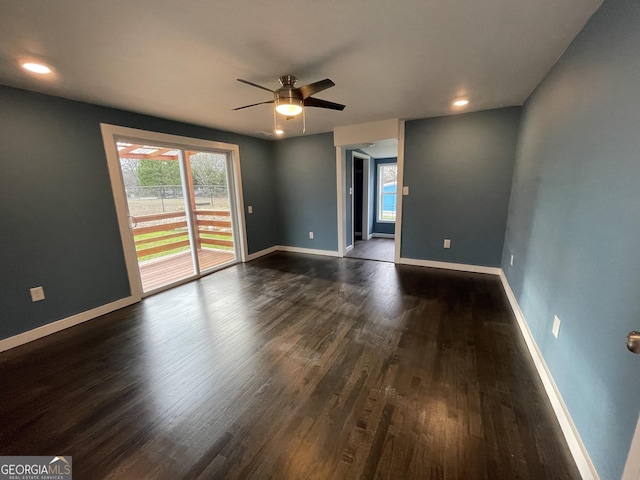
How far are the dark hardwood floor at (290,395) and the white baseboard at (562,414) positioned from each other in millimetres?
46

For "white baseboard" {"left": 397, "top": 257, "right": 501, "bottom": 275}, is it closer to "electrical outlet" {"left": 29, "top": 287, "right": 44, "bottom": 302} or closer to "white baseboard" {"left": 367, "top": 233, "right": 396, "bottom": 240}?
"white baseboard" {"left": 367, "top": 233, "right": 396, "bottom": 240}

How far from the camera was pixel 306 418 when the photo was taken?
1.53 meters

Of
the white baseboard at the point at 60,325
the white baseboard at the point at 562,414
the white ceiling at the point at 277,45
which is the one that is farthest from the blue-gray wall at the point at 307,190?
the white baseboard at the point at 562,414

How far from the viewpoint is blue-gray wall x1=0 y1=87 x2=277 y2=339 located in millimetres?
2299

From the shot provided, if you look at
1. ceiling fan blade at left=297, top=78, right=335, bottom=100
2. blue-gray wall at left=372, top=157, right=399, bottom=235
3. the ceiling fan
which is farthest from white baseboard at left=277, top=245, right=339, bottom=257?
ceiling fan blade at left=297, top=78, right=335, bottom=100

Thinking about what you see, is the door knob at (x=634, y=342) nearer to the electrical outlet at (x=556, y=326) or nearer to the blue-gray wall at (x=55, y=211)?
the electrical outlet at (x=556, y=326)

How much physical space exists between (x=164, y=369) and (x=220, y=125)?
3.38 metres

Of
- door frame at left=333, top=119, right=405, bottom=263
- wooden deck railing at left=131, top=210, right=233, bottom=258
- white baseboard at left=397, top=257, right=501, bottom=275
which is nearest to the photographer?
wooden deck railing at left=131, top=210, right=233, bottom=258

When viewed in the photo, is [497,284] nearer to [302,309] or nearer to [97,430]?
[302,309]

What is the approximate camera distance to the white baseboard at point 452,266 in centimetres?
382

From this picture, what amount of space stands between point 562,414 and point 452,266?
2.79 meters

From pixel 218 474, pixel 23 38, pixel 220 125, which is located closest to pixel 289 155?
pixel 220 125

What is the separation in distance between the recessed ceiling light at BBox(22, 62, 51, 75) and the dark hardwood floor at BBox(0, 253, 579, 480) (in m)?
2.32

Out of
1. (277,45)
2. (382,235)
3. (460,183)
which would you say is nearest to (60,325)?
(277,45)
